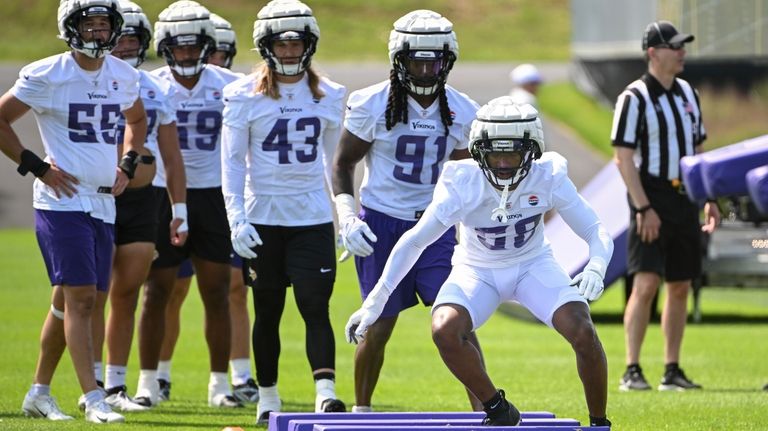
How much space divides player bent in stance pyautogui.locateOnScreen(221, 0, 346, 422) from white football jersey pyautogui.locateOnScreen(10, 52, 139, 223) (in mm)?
652

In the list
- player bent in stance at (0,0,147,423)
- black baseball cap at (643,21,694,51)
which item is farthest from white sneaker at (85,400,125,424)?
black baseball cap at (643,21,694,51)

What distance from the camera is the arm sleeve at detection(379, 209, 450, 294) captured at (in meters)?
7.53

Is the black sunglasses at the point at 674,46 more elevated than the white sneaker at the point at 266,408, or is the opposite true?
the black sunglasses at the point at 674,46

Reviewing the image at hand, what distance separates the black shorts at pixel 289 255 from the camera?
28.8 feet

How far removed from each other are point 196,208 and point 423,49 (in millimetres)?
2263

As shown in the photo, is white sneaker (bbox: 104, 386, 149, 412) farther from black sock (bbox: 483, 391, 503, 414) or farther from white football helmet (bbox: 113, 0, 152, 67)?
black sock (bbox: 483, 391, 503, 414)

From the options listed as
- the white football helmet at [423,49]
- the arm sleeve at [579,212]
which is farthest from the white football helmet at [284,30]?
the arm sleeve at [579,212]

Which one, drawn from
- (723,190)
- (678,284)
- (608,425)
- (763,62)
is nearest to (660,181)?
(678,284)

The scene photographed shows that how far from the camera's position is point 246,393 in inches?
403

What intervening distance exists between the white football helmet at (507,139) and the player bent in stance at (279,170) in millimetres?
1611

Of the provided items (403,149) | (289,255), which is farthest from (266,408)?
(403,149)

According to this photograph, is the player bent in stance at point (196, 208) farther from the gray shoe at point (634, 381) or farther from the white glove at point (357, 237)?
the gray shoe at point (634, 381)

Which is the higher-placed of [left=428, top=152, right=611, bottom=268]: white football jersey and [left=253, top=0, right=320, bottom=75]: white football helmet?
[left=253, top=0, right=320, bottom=75]: white football helmet

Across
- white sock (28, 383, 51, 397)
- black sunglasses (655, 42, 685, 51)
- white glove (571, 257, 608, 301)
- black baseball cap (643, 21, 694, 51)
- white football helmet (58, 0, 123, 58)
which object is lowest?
white sock (28, 383, 51, 397)
